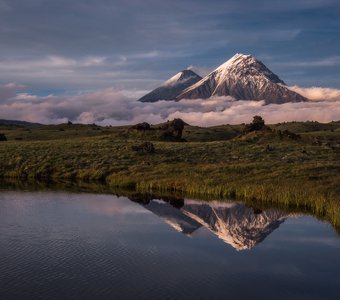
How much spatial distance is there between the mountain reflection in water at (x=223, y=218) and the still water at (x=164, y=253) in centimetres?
8

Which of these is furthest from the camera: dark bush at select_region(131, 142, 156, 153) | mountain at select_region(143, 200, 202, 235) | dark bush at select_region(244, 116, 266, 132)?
dark bush at select_region(244, 116, 266, 132)

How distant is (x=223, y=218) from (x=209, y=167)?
2095 centimetres

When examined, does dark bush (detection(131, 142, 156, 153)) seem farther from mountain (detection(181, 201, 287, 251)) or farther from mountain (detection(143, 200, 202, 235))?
mountain (detection(181, 201, 287, 251))

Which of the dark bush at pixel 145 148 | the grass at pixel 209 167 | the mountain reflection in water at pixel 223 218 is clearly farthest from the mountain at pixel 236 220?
the dark bush at pixel 145 148

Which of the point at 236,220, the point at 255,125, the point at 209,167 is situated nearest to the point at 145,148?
the point at 209,167

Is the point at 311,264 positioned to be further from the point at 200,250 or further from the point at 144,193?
the point at 144,193

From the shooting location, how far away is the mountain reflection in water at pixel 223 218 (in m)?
33.0

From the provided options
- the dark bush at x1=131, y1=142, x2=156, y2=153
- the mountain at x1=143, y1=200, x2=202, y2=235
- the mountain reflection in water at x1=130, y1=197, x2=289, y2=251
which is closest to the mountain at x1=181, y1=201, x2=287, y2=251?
the mountain reflection in water at x1=130, y1=197, x2=289, y2=251

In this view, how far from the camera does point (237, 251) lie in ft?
93.1

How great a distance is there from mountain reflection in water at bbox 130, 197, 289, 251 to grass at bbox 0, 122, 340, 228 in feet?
12.5

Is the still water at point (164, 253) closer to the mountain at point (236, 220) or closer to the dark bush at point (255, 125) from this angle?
the mountain at point (236, 220)

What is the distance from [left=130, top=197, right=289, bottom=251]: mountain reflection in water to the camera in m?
33.0

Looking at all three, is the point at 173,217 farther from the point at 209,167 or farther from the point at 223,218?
the point at 209,167

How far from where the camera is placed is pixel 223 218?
38656 mm
